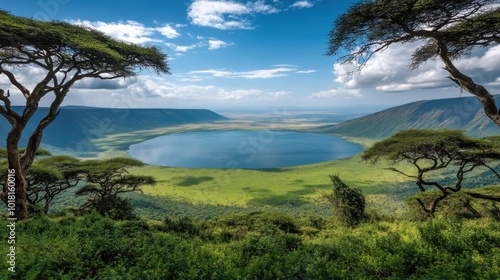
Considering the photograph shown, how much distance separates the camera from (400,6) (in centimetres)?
1012

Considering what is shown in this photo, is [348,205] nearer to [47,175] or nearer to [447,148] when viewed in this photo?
[447,148]

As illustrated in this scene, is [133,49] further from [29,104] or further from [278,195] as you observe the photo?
[278,195]

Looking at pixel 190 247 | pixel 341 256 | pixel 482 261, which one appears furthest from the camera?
pixel 190 247

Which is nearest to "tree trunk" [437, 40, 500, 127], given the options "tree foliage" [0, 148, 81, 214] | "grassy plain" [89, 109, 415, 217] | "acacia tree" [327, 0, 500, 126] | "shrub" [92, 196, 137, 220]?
"acacia tree" [327, 0, 500, 126]

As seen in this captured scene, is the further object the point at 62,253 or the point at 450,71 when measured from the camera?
the point at 450,71

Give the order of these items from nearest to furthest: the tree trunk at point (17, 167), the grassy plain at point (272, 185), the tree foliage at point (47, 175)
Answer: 1. the tree trunk at point (17, 167)
2. the tree foliage at point (47, 175)
3. the grassy plain at point (272, 185)

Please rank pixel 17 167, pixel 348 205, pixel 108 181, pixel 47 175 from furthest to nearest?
pixel 108 181 < pixel 348 205 < pixel 47 175 < pixel 17 167

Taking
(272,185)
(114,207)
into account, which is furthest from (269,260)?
(272,185)

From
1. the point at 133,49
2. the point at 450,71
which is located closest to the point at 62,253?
the point at 133,49

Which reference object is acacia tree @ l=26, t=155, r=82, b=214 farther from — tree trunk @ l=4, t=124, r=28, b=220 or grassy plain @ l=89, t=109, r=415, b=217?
grassy plain @ l=89, t=109, r=415, b=217

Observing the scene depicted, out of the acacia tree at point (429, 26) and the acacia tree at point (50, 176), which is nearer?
the acacia tree at point (429, 26)

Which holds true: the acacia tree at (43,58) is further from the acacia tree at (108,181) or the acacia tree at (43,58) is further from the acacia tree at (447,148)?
the acacia tree at (447,148)

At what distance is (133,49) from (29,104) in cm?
617

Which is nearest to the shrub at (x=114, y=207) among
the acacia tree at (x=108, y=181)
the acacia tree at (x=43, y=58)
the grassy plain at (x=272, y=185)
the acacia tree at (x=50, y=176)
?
the acacia tree at (x=108, y=181)
